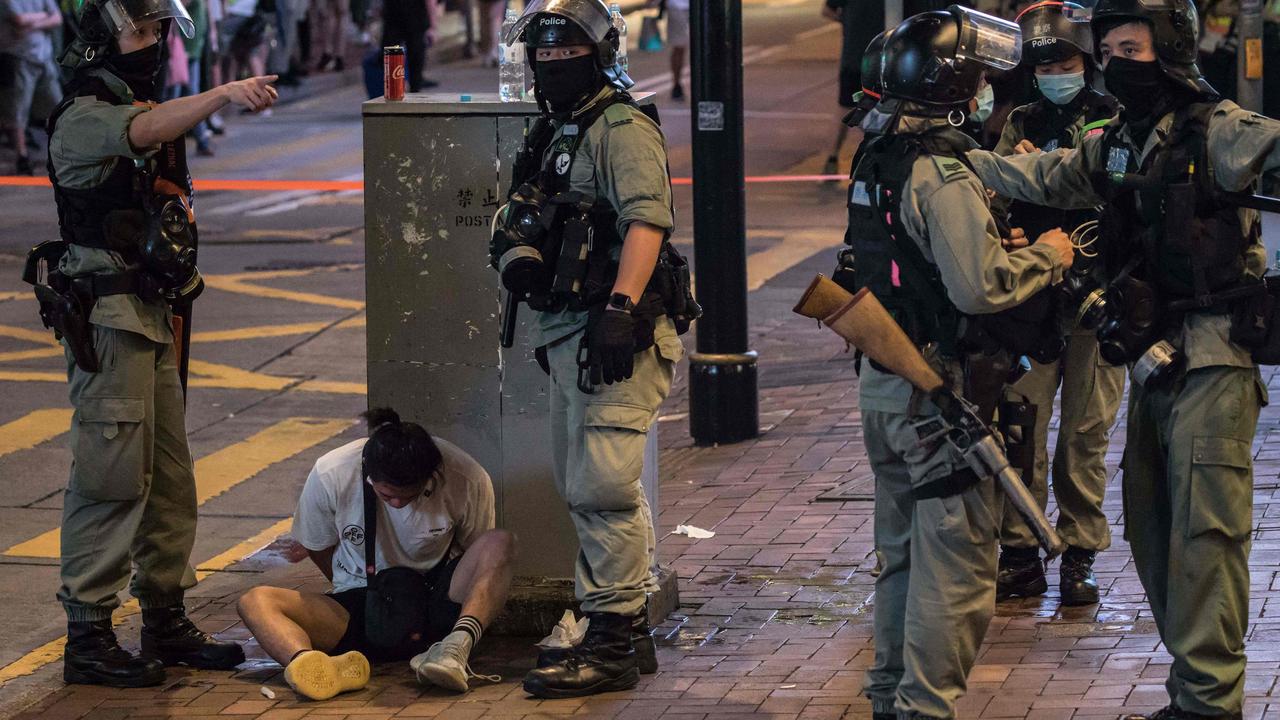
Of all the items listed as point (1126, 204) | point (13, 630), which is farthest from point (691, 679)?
point (13, 630)

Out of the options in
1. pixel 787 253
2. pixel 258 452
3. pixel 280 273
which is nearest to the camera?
pixel 258 452

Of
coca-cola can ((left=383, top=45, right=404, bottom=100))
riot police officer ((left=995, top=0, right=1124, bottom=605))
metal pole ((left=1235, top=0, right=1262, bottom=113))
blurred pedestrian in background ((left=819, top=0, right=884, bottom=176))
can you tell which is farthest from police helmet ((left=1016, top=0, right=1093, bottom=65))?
blurred pedestrian in background ((left=819, top=0, right=884, bottom=176))

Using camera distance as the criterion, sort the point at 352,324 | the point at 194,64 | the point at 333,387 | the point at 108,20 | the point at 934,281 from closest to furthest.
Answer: the point at 934,281, the point at 108,20, the point at 333,387, the point at 352,324, the point at 194,64

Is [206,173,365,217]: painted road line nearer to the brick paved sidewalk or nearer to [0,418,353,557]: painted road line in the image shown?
[0,418,353,557]: painted road line

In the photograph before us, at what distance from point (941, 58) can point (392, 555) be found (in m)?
2.44

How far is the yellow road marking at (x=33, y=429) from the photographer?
9.34 meters

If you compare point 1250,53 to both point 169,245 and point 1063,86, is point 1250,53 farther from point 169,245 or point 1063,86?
point 169,245

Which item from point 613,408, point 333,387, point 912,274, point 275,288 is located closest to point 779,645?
point 613,408

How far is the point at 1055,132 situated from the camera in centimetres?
655

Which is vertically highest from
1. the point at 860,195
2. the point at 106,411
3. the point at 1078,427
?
the point at 860,195

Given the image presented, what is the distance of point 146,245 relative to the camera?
602 centimetres

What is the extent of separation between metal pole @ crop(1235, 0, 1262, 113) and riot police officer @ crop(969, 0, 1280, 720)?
648 centimetres

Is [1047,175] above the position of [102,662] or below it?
above

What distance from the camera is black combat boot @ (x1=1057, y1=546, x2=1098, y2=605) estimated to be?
6469mm
